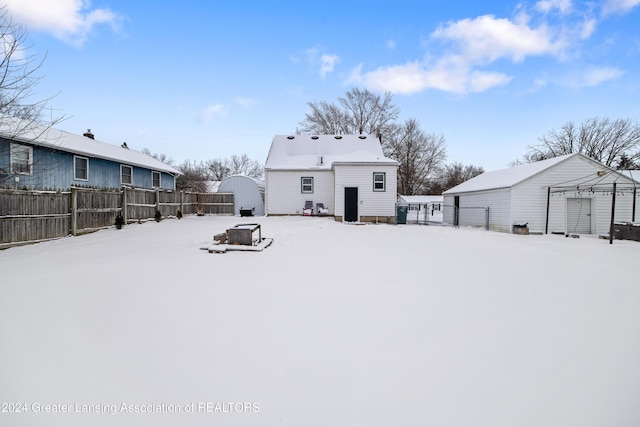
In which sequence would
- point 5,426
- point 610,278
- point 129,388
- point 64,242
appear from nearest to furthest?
point 5,426 < point 129,388 < point 610,278 < point 64,242

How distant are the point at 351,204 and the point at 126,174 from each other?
1422cm

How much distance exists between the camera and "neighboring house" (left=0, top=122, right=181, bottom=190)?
12031mm

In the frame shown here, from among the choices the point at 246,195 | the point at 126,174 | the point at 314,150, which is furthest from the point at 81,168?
the point at 314,150

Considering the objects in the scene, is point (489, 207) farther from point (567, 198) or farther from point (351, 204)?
point (351, 204)

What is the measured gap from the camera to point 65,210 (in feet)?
33.3

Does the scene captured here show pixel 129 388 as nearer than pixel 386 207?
Yes

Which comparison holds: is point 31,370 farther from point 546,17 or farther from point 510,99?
point 510,99

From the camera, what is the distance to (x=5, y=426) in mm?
2029

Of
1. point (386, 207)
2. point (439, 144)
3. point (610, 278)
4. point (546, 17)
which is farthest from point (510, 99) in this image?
point (439, 144)

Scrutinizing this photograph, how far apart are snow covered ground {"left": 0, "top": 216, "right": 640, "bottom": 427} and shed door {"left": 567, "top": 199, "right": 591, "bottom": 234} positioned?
10780mm

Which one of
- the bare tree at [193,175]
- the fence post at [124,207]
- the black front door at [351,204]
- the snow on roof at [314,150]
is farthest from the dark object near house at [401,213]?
the bare tree at [193,175]

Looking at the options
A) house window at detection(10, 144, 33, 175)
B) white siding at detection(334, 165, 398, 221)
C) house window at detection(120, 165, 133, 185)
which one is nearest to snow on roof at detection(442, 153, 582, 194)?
white siding at detection(334, 165, 398, 221)

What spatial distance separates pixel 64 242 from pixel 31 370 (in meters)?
8.81

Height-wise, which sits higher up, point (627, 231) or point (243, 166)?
point (243, 166)
